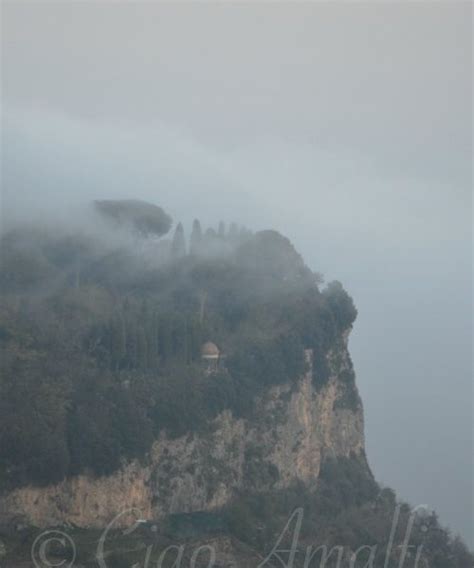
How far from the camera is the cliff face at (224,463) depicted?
2040 inches

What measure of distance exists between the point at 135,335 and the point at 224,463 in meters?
6.94

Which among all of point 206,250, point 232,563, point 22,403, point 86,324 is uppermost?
point 206,250

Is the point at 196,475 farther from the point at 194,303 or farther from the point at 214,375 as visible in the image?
the point at 194,303

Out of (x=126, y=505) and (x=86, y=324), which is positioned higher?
(x=86, y=324)

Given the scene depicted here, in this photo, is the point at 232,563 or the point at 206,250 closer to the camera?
the point at 232,563

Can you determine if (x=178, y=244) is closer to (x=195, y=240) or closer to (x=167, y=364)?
(x=195, y=240)

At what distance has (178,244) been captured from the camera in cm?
7550

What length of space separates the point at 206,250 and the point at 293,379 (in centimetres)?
1377

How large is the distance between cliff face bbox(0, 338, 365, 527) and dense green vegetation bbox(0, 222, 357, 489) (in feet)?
2.10

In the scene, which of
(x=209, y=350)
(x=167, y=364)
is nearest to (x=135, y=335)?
(x=167, y=364)

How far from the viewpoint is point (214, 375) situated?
60906mm

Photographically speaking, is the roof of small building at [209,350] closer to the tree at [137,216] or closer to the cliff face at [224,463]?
the cliff face at [224,463]

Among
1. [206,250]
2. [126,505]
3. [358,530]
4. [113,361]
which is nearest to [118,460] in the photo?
[126,505]

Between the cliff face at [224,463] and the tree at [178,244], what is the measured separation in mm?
12101
